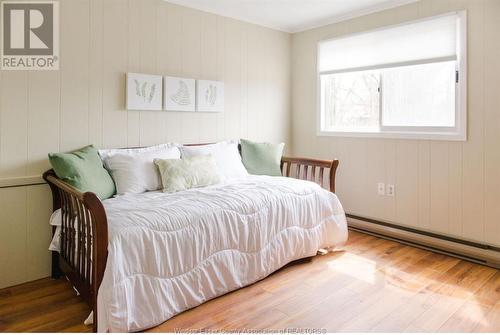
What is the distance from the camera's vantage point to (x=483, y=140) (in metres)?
2.79

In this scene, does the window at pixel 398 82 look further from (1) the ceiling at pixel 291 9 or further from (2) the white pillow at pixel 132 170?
(2) the white pillow at pixel 132 170

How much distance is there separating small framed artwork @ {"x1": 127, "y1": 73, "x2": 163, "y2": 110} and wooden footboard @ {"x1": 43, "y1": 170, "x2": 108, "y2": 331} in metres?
0.82

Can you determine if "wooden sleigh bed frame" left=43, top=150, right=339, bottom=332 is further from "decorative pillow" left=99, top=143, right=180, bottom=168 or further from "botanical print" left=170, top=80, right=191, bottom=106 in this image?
"botanical print" left=170, top=80, right=191, bottom=106

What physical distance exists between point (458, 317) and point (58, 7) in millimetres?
3175

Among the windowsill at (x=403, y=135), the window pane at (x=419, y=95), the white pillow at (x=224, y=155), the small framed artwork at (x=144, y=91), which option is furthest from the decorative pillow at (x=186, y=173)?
the window pane at (x=419, y=95)

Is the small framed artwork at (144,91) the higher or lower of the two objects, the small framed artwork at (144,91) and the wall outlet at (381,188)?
the higher

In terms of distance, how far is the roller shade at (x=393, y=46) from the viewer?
2961 millimetres

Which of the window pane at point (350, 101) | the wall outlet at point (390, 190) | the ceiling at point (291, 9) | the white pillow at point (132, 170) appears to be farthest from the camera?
the window pane at point (350, 101)

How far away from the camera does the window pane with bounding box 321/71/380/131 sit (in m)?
3.53

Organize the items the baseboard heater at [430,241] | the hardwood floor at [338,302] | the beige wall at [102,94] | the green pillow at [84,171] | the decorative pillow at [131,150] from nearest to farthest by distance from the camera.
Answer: the hardwood floor at [338,302] < the green pillow at [84,171] < the beige wall at [102,94] < the decorative pillow at [131,150] < the baseboard heater at [430,241]

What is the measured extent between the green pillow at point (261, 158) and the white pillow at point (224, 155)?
4.1 inches

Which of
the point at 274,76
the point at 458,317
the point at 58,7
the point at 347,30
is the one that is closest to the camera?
the point at 458,317

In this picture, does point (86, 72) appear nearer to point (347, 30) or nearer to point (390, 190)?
point (347, 30)

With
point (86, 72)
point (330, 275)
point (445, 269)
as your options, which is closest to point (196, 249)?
point (330, 275)
